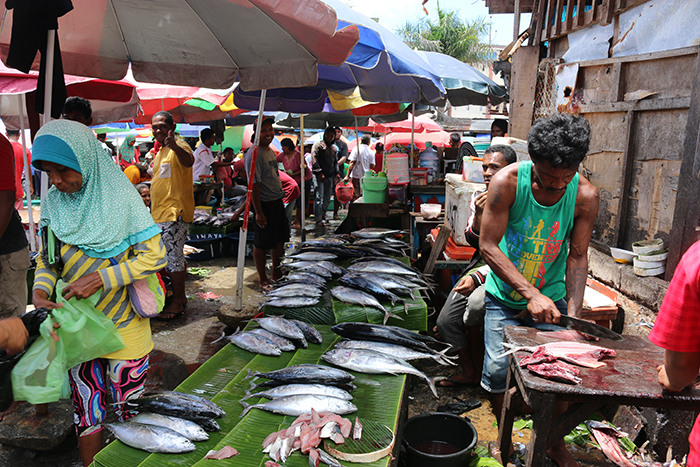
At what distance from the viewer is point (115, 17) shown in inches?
156

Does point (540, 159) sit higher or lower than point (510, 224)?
higher

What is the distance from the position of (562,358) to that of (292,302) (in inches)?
88.0

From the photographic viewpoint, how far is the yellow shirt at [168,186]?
17.7ft

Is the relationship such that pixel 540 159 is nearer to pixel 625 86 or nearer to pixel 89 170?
pixel 89 170

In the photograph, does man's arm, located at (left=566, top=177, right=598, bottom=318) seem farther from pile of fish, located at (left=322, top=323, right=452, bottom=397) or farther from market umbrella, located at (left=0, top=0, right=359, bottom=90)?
market umbrella, located at (left=0, top=0, right=359, bottom=90)

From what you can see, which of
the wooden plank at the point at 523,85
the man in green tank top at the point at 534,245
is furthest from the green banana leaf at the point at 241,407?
the wooden plank at the point at 523,85

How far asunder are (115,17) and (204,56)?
81 centimetres

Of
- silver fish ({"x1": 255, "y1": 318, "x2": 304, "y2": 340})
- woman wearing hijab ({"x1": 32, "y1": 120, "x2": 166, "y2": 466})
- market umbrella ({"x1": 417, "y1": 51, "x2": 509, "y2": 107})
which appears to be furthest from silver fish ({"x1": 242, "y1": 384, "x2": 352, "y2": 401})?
market umbrella ({"x1": 417, "y1": 51, "x2": 509, "y2": 107})

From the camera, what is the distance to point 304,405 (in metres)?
2.42

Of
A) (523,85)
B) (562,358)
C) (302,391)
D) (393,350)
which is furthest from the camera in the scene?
(523,85)

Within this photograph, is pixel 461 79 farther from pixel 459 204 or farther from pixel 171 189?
pixel 171 189

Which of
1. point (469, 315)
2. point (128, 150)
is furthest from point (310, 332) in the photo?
point (128, 150)

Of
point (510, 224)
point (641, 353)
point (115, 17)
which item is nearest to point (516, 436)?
point (641, 353)

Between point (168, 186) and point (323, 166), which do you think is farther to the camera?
point (323, 166)
